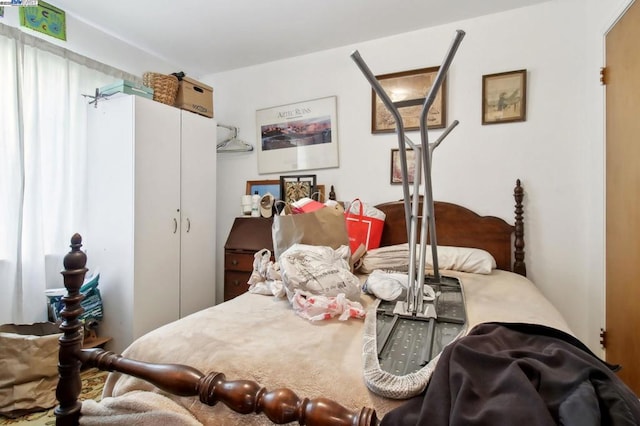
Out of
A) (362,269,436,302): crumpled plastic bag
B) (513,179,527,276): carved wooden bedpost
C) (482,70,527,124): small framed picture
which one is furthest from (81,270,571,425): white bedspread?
(482,70,527,124): small framed picture

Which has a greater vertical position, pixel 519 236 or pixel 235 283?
pixel 519 236

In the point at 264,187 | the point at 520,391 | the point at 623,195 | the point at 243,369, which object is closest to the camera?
the point at 520,391

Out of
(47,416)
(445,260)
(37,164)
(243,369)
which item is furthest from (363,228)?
(37,164)

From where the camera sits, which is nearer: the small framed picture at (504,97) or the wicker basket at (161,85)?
the small framed picture at (504,97)

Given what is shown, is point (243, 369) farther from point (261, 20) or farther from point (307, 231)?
point (261, 20)

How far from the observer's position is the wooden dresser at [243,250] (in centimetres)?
267

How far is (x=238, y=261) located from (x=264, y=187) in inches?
29.5

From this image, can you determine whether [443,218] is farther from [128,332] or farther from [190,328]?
[128,332]

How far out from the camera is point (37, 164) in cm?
217

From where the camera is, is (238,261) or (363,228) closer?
(363,228)

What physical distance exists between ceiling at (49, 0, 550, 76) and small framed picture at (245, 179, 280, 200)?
1.14m

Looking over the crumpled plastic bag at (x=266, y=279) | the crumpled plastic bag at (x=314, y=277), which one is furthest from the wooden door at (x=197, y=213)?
the crumpled plastic bag at (x=314, y=277)

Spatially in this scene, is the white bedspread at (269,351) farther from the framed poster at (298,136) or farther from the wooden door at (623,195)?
the framed poster at (298,136)

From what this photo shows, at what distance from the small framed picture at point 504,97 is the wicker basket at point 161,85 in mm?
2379
